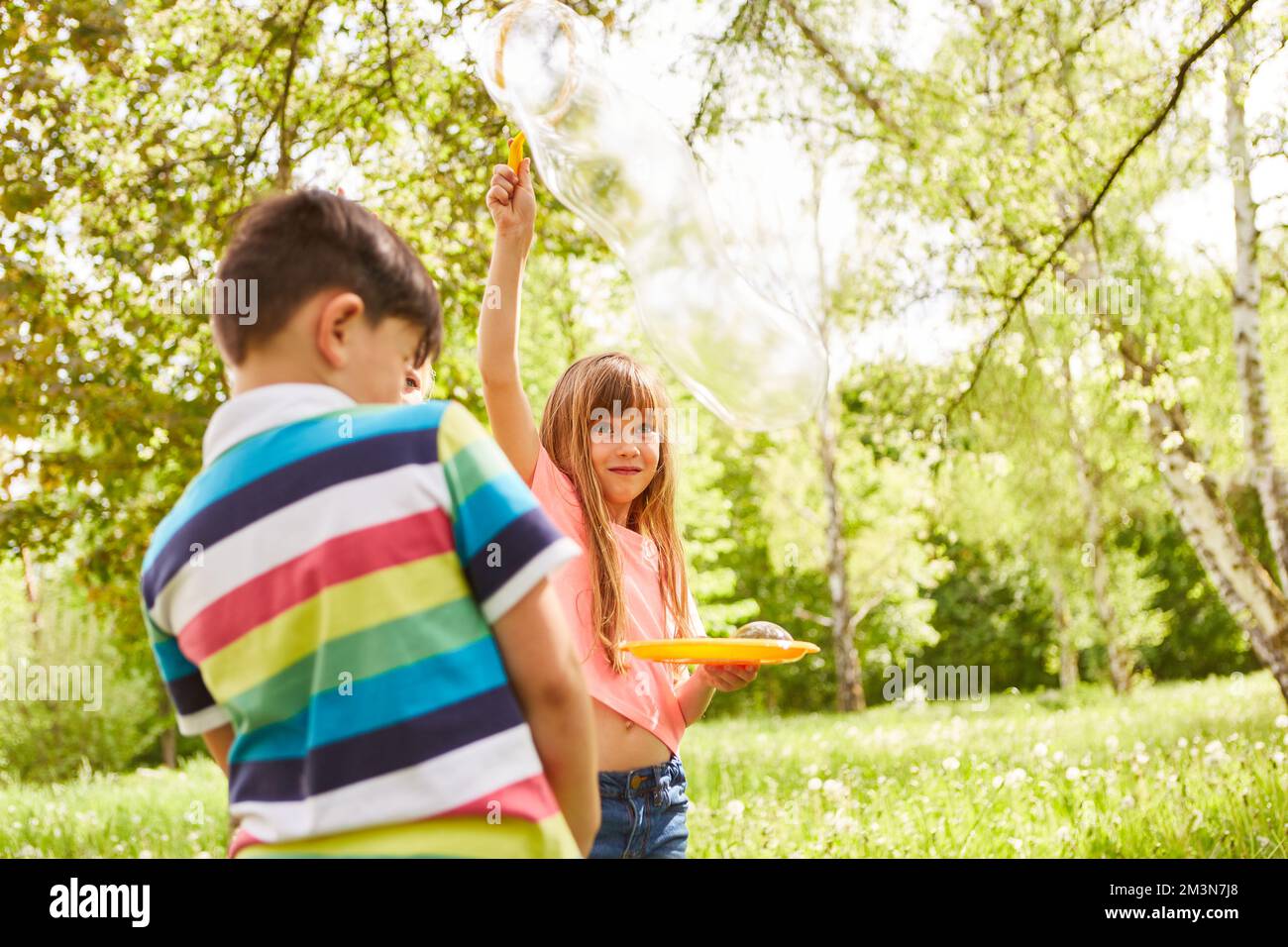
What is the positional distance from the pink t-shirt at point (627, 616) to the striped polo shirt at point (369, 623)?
0.95m

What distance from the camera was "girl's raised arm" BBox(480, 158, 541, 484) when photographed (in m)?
Result: 2.07

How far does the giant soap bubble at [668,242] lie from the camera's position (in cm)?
271

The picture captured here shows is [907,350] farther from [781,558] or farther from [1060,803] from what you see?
[781,558]

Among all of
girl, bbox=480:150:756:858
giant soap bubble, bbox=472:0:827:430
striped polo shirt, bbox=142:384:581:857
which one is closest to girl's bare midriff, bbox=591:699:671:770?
girl, bbox=480:150:756:858

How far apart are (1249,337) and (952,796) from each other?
12.8ft

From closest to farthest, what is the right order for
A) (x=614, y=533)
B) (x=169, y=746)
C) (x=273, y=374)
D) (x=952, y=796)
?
(x=273, y=374) < (x=614, y=533) < (x=952, y=796) < (x=169, y=746)

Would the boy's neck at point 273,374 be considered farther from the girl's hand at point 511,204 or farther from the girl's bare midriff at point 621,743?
the girl's bare midriff at point 621,743

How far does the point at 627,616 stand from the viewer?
2.26m

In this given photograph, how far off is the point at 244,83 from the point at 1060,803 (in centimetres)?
531

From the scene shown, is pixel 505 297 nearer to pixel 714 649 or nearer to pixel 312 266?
pixel 714 649

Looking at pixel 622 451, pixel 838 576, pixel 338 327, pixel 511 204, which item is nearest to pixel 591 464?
pixel 622 451

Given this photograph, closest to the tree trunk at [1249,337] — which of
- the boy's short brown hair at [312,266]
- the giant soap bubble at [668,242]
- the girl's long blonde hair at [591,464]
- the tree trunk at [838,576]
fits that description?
the giant soap bubble at [668,242]

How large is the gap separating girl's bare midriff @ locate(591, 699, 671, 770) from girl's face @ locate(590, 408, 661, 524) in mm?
461
